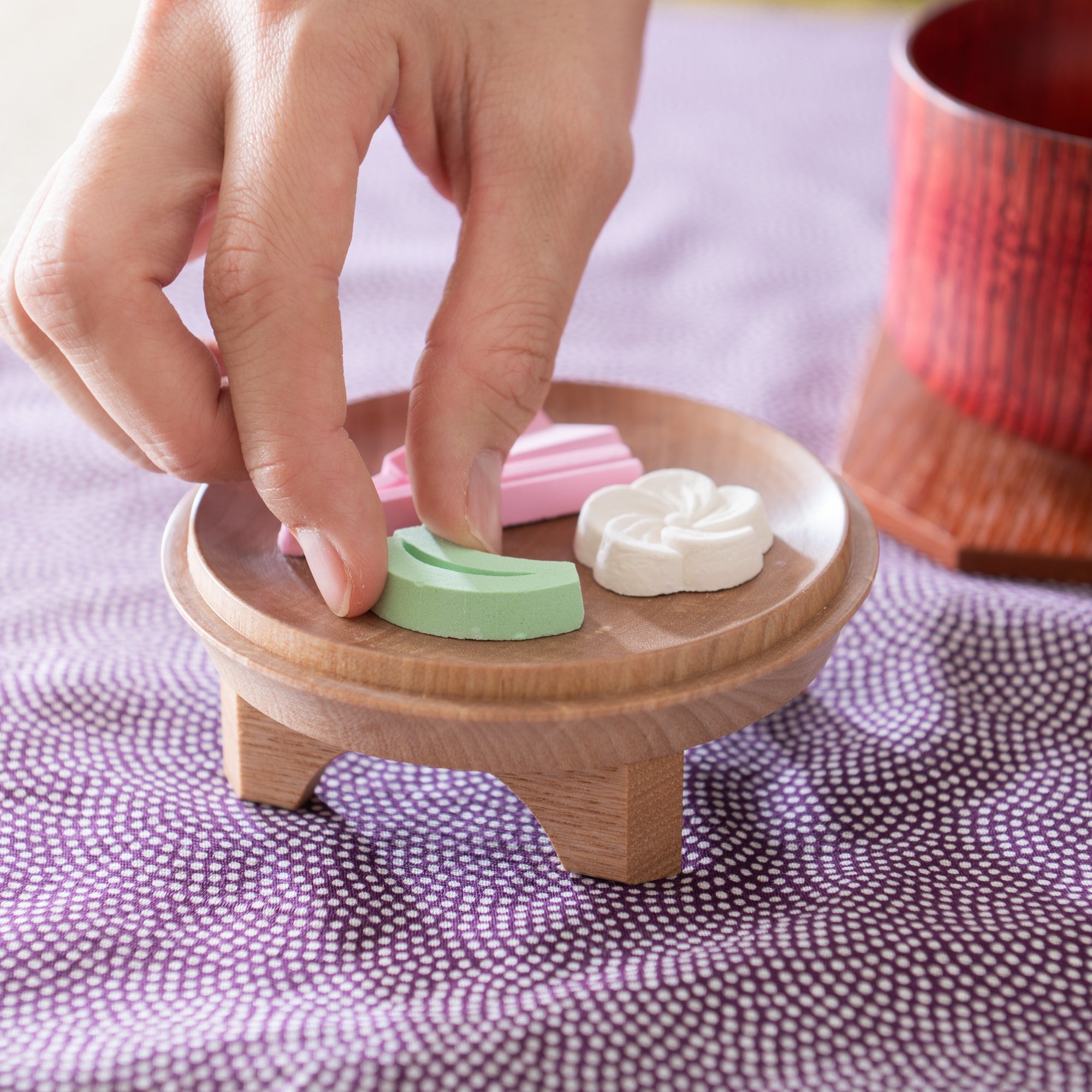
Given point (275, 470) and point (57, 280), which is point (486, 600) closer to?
point (275, 470)

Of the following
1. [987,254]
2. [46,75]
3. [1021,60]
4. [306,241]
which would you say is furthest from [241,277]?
[46,75]

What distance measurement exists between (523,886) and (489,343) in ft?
0.76

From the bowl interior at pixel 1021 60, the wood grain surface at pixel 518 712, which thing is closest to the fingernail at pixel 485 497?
the wood grain surface at pixel 518 712

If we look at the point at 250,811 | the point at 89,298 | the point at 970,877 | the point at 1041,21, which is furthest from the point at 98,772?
the point at 1041,21

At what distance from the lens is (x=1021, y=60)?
0.97m

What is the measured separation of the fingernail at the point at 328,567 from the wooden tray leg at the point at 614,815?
0.32 ft

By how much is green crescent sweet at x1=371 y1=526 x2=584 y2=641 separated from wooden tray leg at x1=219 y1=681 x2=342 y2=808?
8cm

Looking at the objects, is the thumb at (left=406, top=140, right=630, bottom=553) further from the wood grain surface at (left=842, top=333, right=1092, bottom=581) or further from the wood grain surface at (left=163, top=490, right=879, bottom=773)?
the wood grain surface at (left=842, top=333, right=1092, bottom=581)

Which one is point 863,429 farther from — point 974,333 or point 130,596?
→ point 130,596

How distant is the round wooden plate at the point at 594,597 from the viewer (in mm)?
482

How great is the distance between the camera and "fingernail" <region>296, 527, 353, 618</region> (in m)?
0.52

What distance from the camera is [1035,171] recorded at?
0.73 metres

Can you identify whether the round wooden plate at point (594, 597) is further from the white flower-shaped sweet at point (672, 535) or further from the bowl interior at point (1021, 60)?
the bowl interior at point (1021, 60)

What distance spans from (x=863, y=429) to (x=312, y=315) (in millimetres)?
526
